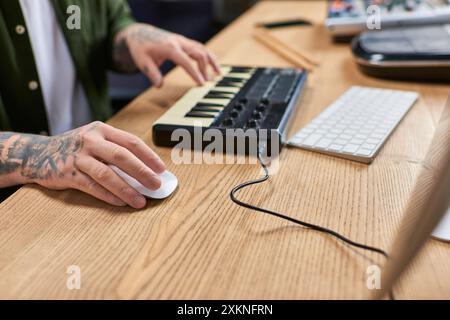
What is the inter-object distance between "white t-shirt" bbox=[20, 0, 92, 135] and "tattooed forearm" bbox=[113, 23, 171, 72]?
106mm

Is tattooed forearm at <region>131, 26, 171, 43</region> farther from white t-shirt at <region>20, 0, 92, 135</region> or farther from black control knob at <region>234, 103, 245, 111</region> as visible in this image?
black control knob at <region>234, 103, 245, 111</region>

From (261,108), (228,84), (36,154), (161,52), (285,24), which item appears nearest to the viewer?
(36,154)

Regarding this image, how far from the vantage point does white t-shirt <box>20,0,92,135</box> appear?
97cm

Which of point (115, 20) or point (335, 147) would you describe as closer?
point (335, 147)

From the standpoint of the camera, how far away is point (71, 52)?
1.02m

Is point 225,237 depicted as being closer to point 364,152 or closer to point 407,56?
point 364,152

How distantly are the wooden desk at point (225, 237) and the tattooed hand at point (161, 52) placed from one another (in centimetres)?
27

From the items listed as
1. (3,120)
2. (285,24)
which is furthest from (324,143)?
(285,24)

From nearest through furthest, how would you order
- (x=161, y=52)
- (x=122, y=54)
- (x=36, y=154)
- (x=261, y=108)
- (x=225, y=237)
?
(x=225, y=237), (x=36, y=154), (x=261, y=108), (x=161, y=52), (x=122, y=54)

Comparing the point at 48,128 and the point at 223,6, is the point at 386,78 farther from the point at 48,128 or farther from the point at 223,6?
the point at 223,6

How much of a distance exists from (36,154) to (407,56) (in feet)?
2.28

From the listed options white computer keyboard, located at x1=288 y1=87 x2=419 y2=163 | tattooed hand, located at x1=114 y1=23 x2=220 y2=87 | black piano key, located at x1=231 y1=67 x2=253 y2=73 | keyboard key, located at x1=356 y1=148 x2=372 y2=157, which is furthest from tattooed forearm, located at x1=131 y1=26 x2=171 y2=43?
keyboard key, located at x1=356 y1=148 x2=372 y2=157

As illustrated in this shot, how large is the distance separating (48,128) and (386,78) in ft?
2.32
